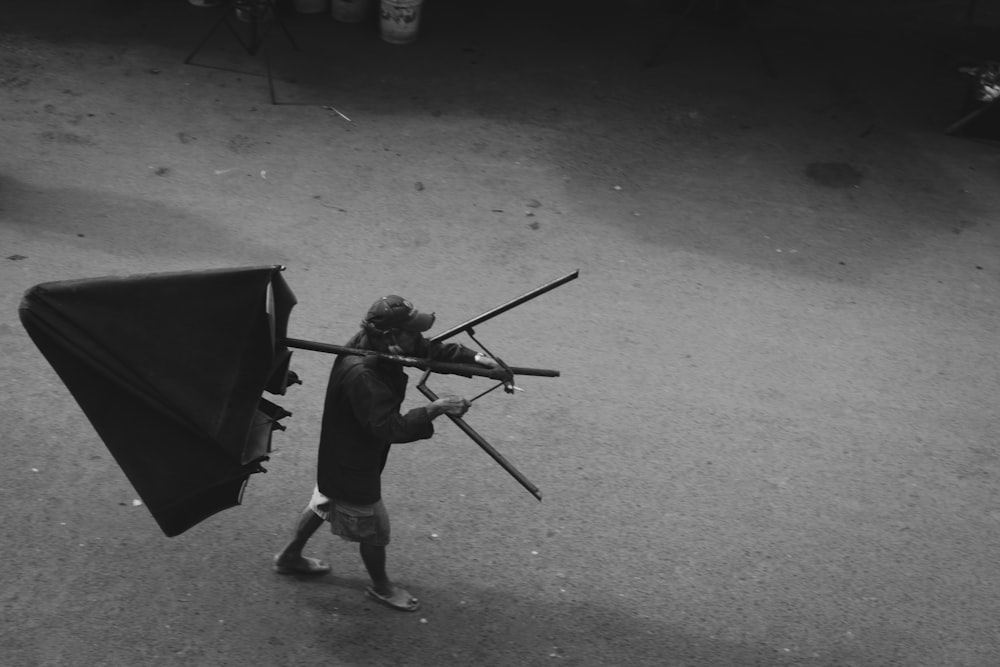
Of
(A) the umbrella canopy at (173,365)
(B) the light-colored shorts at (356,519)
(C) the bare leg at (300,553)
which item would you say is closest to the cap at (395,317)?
(A) the umbrella canopy at (173,365)

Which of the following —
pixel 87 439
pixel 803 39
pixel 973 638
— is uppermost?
pixel 803 39

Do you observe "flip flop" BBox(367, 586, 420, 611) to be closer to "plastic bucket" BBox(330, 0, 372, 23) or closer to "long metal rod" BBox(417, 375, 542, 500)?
"long metal rod" BBox(417, 375, 542, 500)

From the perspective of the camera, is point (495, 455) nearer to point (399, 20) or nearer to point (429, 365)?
point (429, 365)

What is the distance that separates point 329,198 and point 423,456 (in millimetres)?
3130

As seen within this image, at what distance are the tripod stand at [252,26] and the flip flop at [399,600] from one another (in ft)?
19.4

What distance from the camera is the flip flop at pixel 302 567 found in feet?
17.3

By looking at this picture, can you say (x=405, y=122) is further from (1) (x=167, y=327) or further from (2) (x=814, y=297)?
(1) (x=167, y=327)

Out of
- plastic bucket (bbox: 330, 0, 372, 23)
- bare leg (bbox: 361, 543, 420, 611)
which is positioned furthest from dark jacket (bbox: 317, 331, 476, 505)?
plastic bucket (bbox: 330, 0, 372, 23)

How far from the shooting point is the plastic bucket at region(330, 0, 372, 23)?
36.4 ft

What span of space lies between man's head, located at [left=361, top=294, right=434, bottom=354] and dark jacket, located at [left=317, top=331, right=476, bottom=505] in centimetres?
8

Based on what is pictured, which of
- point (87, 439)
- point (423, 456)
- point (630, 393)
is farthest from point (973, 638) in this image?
point (87, 439)

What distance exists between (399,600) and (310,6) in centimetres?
802

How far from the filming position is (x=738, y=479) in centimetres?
620

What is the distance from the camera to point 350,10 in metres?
11.1
